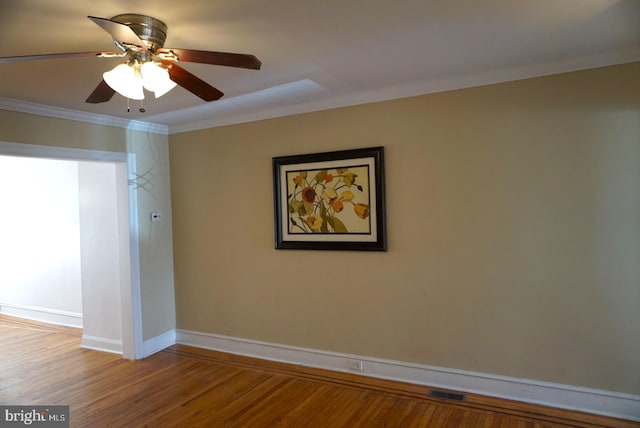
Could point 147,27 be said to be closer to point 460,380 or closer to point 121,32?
point 121,32

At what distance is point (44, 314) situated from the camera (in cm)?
558

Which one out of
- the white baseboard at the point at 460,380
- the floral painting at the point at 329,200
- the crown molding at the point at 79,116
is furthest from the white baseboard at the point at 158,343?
the crown molding at the point at 79,116

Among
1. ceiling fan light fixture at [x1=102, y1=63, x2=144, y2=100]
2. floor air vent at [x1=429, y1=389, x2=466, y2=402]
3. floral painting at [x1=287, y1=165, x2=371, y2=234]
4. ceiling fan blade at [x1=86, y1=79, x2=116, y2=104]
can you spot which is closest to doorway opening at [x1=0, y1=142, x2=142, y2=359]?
ceiling fan blade at [x1=86, y1=79, x2=116, y2=104]

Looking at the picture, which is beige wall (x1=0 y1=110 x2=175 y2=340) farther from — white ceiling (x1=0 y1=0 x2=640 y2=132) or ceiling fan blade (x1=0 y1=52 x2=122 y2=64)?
ceiling fan blade (x1=0 y1=52 x2=122 y2=64)

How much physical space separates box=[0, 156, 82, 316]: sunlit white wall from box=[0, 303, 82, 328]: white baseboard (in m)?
0.03

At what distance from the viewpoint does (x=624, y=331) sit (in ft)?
8.77

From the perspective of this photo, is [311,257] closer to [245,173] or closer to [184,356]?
[245,173]

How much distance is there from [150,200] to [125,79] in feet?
8.60

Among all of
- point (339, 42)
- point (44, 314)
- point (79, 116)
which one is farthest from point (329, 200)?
point (44, 314)

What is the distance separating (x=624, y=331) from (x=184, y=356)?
3.70 metres

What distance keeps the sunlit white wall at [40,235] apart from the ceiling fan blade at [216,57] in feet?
14.0

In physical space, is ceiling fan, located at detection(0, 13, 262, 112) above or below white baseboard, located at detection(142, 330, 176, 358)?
above

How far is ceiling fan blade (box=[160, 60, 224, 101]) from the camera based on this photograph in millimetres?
1965

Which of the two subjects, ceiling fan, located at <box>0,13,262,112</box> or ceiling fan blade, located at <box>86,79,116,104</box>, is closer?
ceiling fan, located at <box>0,13,262,112</box>
